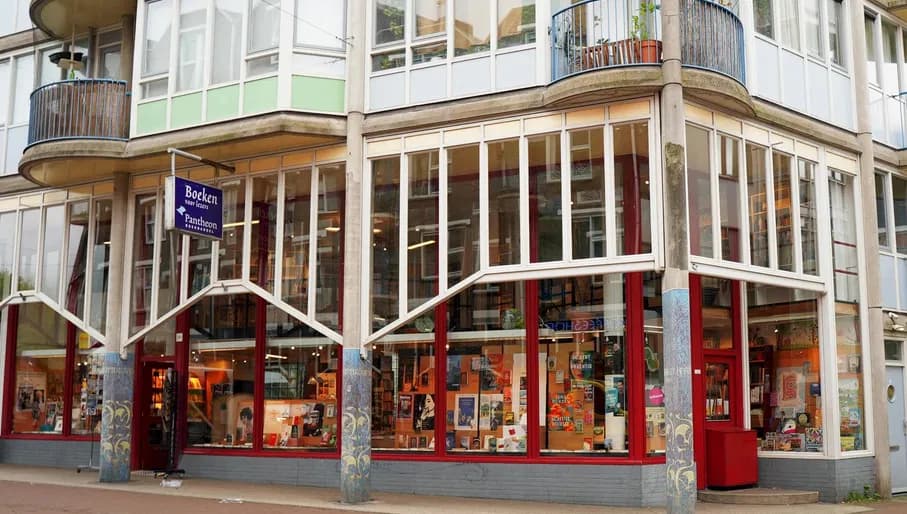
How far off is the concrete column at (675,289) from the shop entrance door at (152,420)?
418 inches

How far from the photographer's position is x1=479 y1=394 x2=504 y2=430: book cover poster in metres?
15.7

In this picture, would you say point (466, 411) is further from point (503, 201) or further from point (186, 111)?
point (186, 111)

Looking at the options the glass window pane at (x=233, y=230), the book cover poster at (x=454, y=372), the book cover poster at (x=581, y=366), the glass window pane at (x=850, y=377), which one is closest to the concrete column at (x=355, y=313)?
the book cover poster at (x=454, y=372)

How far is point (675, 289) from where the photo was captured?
13047 millimetres

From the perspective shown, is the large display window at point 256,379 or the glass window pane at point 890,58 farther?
the glass window pane at point 890,58

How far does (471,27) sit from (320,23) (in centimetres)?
267

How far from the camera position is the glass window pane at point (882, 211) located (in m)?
17.6

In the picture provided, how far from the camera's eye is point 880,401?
1605 centimetres

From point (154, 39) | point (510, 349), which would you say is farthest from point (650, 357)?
point (154, 39)

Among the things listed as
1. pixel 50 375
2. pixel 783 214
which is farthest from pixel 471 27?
pixel 50 375

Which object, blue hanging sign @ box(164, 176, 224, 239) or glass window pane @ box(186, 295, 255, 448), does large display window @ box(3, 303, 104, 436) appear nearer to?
glass window pane @ box(186, 295, 255, 448)

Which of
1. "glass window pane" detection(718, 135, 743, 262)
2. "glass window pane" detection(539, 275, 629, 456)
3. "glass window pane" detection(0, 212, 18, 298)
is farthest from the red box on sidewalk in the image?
"glass window pane" detection(0, 212, 18, 298)

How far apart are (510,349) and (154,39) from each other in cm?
868

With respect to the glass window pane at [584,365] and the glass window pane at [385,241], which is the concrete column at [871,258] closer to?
the glass window pane at [584,365]
